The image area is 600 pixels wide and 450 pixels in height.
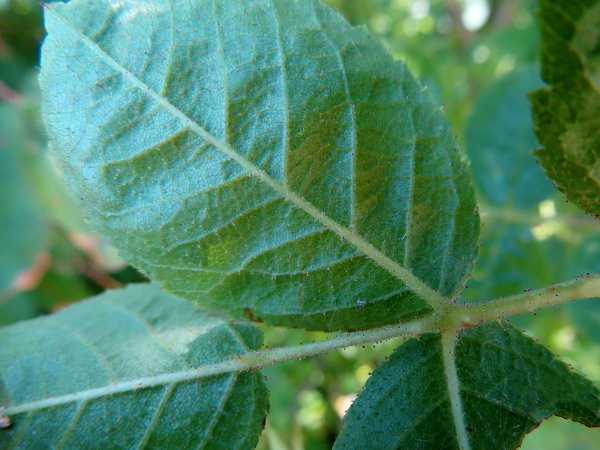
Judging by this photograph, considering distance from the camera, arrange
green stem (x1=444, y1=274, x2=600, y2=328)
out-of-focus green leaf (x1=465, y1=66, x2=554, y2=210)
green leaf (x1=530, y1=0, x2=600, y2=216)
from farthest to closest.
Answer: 1. out-of-focus green leaf (x1=465, y1=66, x2=554, y2=210)
2. green stem (x1=444, y1=274, x2=600, y2=328)
3. green leaf (x1=530, y1=0, x2=600, y2=216)

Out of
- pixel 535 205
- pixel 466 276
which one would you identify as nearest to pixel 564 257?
pixel 535 205

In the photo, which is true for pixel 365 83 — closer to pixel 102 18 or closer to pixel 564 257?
pixel 102 18

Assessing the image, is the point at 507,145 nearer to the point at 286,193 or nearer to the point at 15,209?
the point at 286,193

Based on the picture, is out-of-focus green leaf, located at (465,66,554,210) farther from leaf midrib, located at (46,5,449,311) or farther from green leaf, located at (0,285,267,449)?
green leaf, located at (0,285,267,449)

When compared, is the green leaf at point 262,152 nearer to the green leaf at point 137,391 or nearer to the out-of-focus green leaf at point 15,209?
the green leaf at point 137,391

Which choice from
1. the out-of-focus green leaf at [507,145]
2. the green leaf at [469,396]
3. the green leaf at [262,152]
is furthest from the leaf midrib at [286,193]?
the out-of-focus green leaf at [507,145]

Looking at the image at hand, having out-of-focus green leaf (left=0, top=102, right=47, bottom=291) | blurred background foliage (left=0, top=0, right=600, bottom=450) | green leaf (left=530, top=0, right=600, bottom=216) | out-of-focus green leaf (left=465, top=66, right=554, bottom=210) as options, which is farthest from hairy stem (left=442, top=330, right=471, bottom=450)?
out-of-focus green leaf (left=0, top=102, right=47, bottom=291)

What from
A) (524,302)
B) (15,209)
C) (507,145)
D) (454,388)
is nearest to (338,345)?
(454,388)
